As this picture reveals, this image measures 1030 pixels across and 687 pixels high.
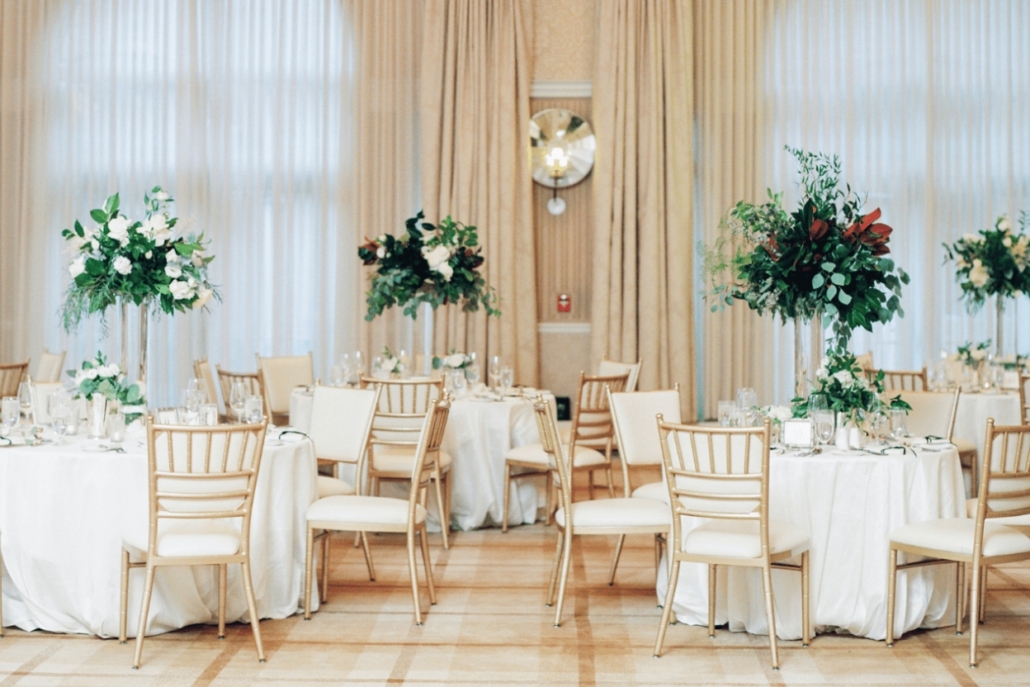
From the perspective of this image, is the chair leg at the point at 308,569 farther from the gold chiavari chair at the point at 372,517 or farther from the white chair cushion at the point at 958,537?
the white chair cushion at the point at 958,537

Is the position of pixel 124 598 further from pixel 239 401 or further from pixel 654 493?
pixel 654 493

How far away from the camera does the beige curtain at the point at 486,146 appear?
31.7 ft

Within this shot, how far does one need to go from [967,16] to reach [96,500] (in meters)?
8.75

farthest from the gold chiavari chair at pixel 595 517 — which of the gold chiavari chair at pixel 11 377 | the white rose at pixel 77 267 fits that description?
the gold chiavari chair at pixel 11 377

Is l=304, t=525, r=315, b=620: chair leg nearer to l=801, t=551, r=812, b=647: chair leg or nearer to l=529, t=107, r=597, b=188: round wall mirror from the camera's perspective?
l=801, t=551, r=812, b=647: chair leg

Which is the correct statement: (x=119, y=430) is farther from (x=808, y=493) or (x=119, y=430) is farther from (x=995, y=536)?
(x=995, y=536)

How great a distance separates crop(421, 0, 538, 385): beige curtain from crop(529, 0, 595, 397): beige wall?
20 centimetres

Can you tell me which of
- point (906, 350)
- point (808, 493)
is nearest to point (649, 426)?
point (808, 493)

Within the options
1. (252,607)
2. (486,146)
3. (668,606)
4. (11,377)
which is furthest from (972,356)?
(11,377)

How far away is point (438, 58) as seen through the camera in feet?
31.9

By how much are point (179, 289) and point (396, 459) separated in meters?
1.74

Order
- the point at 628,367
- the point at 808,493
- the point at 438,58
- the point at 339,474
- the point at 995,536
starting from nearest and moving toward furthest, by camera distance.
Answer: the point at 995,536 → the point at 808,493 → the point at 339,474 → the point at 628,367 → the point at 438,58

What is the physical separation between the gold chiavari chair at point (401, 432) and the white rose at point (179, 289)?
1288 millimetres

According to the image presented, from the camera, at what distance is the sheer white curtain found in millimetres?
10016
